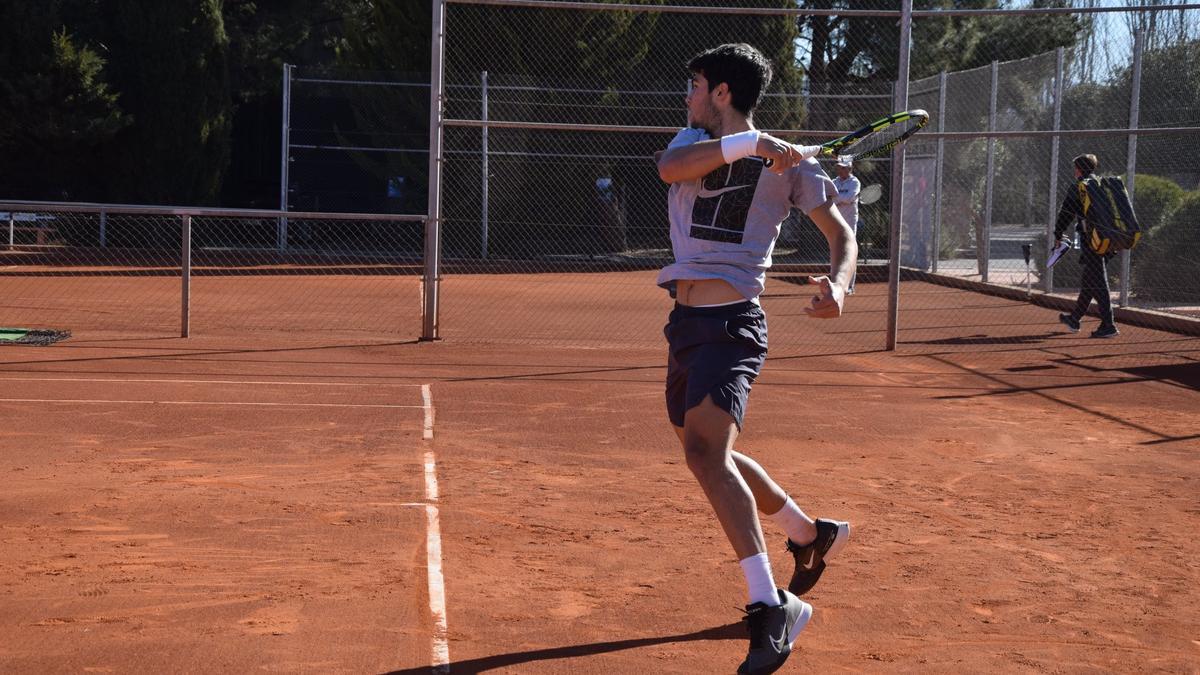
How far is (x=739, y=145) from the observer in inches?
168

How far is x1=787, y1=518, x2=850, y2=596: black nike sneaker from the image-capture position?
4.94 m

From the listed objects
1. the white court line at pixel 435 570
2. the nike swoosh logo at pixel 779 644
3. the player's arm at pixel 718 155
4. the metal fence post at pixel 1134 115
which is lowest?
the white court line at pixel 435 570

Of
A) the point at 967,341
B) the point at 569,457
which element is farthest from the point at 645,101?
the point at 569,457

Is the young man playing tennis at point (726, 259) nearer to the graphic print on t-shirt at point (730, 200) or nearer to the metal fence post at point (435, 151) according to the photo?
the graphic print on t-shirt at point (730, 200)

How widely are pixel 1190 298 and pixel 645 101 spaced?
1182 centimetres

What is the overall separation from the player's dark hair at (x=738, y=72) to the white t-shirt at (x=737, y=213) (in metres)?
0.18

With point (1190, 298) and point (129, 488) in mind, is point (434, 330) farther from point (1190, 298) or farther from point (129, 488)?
point (1190, 298)

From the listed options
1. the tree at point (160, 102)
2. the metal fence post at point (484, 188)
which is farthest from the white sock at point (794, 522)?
the tree at point (160, 102)

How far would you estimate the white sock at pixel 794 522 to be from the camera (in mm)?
4891

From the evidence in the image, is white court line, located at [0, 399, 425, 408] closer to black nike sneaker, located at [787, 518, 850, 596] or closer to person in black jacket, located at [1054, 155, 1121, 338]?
black nike sneaker, located at [787, 518, 850, 596]

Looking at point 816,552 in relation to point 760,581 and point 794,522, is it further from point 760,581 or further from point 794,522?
point 760,581

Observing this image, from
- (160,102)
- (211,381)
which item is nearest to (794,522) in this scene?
(211,381)

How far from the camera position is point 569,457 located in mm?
7859

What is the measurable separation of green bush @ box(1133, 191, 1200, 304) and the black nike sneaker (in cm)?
1260
